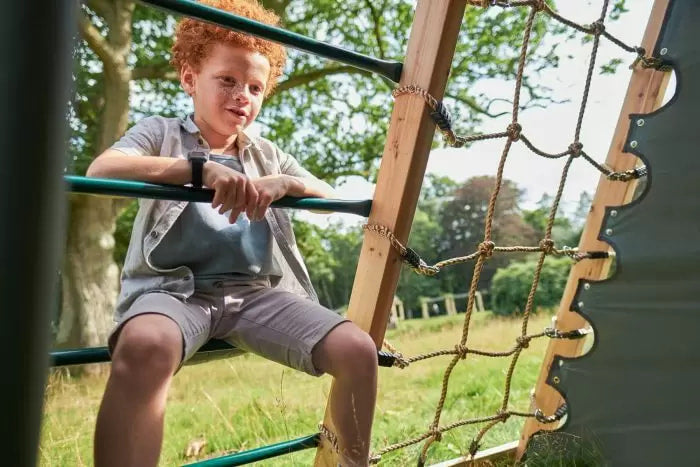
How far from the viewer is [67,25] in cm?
18

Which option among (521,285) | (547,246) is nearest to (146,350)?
(547,246)

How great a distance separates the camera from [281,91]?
7020 mm

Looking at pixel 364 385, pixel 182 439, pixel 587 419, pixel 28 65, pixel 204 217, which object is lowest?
pixel 182 439

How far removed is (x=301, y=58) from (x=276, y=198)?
21.3 feet

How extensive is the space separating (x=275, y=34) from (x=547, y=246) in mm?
758

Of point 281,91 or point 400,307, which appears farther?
point 400,307

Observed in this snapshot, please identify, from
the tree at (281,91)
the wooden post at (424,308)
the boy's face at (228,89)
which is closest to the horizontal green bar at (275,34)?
the boy's face at (228,89)

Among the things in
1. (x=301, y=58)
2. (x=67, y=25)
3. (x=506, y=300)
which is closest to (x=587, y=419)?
(x=67, y=25)

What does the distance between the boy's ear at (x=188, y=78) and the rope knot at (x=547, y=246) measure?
78 centimetres

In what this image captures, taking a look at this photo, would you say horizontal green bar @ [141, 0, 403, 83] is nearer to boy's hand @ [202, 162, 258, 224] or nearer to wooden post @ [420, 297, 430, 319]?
boy's hand @ [202, 162, 258, 224]

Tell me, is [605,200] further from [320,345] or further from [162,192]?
[162,192]

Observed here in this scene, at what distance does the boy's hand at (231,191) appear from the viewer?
0.90 metres

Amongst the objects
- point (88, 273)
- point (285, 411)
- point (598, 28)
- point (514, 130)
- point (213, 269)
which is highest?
point (598, 28)

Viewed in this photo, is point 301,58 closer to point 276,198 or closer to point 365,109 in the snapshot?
point 365,109
